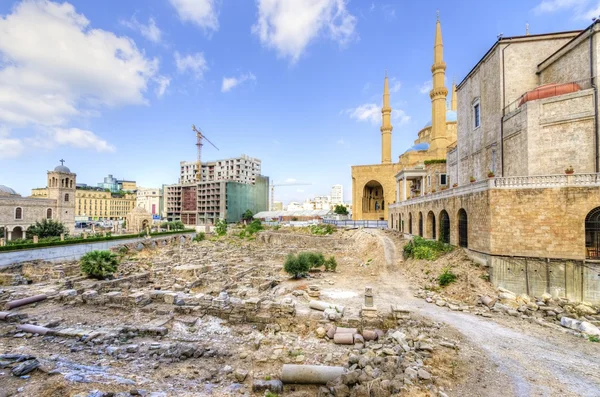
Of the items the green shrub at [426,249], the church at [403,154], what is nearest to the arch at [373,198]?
the church at [403,154]

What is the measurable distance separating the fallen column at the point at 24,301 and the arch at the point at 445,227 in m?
24.9

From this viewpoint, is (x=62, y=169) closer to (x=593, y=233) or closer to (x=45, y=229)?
(x=45, y=229)

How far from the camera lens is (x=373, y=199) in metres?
52.2

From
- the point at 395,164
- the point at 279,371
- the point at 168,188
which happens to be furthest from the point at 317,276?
the point at 168,188

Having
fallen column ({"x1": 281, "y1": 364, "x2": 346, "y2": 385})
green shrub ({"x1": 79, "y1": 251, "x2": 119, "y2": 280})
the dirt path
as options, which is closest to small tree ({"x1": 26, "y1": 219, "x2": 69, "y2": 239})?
green shrub ({"x1": 79, "y1": 251, "x2": 119, "y2": 280})

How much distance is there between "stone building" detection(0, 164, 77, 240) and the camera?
43625 mm

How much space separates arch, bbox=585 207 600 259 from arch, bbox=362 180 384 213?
3570cm

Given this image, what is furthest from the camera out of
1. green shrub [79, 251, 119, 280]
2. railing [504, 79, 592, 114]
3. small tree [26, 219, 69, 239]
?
small tree [26, 219, 69, 239]

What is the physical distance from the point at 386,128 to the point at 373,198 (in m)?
13.1

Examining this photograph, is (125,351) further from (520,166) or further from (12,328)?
(520,166)

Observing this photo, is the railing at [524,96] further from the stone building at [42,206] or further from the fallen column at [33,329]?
the stone building at [42,206]

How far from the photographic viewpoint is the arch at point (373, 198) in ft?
163

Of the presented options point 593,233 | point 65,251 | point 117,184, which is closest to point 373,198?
point 593,233

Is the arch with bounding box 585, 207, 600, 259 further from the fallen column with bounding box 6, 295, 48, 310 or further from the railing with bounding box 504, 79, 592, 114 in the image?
the fallen column with bounding box 6, 295, 48, 310
